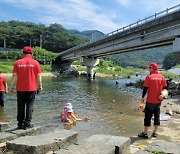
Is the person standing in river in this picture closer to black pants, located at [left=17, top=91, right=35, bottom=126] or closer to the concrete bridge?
black pants, located at [left=17, top=91, right=35, bottom=126]

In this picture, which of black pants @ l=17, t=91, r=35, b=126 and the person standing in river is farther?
the person standing in river

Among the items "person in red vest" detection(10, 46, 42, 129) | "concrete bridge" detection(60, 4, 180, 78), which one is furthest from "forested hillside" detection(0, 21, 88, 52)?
"person in red vest" detection(10, 46, 42, 129)

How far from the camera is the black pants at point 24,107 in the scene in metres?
7.37

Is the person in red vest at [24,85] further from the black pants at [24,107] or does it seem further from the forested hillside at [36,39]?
the forested hillside at [36,39]

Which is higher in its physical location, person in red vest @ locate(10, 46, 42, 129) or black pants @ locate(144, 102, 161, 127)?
person in red vest @ locate(10, 46, 42, 129)

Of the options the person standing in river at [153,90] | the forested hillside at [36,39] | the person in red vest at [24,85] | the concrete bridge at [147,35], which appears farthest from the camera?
the forested hillside at [36,39]

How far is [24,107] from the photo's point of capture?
7461mm

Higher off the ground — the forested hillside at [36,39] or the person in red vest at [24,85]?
the forested hillside at [36,39]

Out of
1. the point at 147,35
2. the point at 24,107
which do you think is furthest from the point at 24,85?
the point at 147,35

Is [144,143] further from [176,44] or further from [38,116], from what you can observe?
[176,44]

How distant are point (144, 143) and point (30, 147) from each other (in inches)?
145

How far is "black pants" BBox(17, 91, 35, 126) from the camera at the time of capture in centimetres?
737

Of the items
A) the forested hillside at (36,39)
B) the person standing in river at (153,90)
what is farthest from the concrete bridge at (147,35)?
the forested hillside at (36,39)

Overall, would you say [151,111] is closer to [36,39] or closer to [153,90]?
[153,90]
